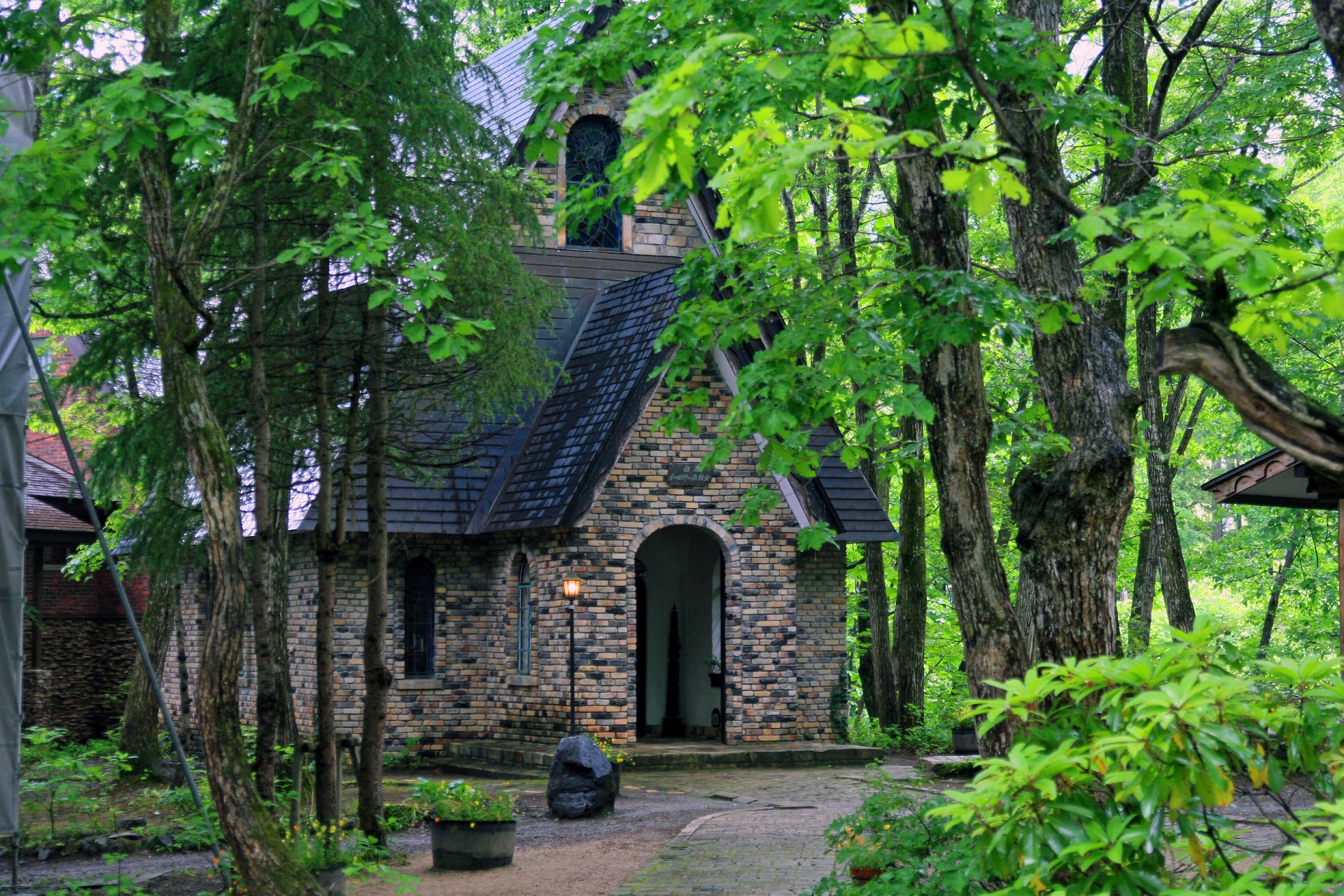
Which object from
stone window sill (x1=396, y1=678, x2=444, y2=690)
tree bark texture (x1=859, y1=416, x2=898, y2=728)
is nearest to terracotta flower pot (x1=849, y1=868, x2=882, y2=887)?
stone window sill (x1=396, y1=678, x2=444, y2=690)

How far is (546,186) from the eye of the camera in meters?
12.3

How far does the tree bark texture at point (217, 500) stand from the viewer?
24.4ft

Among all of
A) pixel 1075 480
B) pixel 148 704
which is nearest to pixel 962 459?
pixel 1075 480

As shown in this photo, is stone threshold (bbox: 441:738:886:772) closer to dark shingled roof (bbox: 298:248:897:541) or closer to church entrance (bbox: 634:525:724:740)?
church entrance (bbox: 634:525:724:740)

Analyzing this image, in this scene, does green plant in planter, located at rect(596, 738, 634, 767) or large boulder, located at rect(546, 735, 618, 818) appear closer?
large boulder, located at rect(546, 735, 618, 818)

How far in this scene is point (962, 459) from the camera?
785cm

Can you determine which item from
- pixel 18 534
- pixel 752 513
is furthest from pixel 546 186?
pixel 18 534

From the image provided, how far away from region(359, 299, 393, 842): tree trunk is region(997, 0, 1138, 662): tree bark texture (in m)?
6.05

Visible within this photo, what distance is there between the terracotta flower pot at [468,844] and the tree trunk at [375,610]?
0.83 m

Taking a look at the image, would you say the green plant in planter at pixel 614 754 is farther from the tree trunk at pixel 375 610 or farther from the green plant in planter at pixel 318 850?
the green plant in planter at pixel 318 850

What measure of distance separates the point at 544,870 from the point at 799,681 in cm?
939

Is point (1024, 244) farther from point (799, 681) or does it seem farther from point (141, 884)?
point (799, 681)

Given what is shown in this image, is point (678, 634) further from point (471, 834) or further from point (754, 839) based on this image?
point (471, 834)

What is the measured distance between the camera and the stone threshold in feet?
57.2
